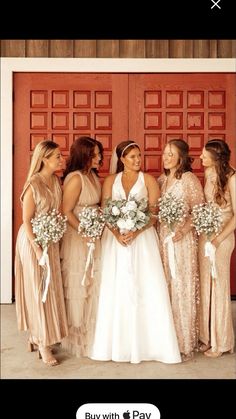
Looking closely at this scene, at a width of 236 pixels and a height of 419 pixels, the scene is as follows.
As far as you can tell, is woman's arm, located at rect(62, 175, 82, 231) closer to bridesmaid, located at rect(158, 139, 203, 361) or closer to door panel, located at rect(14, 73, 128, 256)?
bridesmaid, located at rect(158, 139, 203, 361)

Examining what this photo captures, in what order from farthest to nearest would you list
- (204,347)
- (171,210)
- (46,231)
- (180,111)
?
1. (180,111)
2. (204,347)
3. (171,210)
4. (46,231)

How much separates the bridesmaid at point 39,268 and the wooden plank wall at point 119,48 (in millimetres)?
2740

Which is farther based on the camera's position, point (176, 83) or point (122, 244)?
point (176, 83)

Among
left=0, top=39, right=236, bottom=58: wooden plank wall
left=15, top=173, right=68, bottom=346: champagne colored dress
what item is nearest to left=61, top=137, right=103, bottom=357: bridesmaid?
left=15, top=173, right=68, bottom=346: champagne colored dress

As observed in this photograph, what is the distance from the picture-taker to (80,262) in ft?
14.5

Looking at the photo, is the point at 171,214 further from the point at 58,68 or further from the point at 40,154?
the point at 58,68

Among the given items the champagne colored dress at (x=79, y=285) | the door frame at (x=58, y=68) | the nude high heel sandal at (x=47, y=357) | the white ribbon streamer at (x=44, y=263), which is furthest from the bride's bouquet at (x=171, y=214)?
the door frame at (x=58, y=68)

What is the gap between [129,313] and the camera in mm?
4242

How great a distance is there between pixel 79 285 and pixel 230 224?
4.83 feet

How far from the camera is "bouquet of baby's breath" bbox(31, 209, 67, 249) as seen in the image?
13.3 feet

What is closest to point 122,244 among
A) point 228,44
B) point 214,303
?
point 214,303

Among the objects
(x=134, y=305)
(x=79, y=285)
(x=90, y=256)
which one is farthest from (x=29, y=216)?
(x=134, y=305)

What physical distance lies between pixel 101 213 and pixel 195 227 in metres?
0.84

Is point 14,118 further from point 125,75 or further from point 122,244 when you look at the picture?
point 122,244
